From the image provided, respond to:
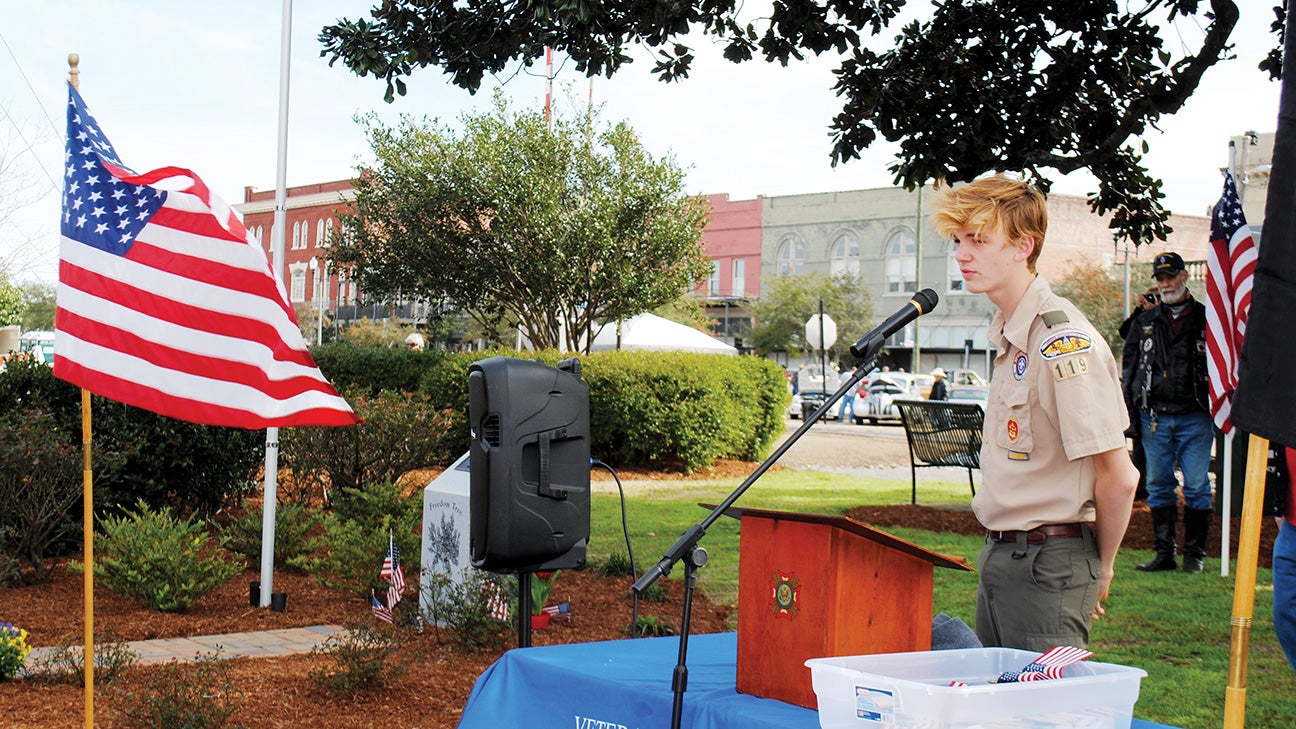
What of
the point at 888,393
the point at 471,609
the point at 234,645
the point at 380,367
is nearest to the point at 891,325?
the point at 471,609

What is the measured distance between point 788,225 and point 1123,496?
208ft

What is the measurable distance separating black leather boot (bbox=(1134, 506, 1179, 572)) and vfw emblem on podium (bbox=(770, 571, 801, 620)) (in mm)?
6552

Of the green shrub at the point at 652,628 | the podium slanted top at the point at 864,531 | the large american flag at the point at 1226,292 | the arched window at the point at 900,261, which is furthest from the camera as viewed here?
the arched window at the point at 900,261

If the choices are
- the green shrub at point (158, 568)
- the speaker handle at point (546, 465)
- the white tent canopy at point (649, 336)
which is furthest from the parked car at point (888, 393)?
the speaker handle at point (546, 465)

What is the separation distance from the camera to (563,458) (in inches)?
180

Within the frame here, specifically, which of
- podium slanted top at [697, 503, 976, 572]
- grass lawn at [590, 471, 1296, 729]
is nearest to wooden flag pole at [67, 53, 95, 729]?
grass lawn at [590, 471, 1296, 729]

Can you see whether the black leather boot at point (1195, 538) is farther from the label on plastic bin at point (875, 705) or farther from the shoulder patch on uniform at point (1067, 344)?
the label on plastic bin at point (875, 705)

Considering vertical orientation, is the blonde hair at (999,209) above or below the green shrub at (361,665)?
above

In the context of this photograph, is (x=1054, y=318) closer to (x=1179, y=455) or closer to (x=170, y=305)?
(x=170, y=305)

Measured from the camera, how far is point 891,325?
321cm

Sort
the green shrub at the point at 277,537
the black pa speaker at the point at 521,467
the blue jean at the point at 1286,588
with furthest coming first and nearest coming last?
the green shrub at the point at 277,537
the black pa speaker at the point at 521,467
the blue jean at the point at 1286,588

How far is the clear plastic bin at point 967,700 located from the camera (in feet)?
6.94

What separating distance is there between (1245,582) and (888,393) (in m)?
36.3

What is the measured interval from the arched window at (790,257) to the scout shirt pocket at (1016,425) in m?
62.4
